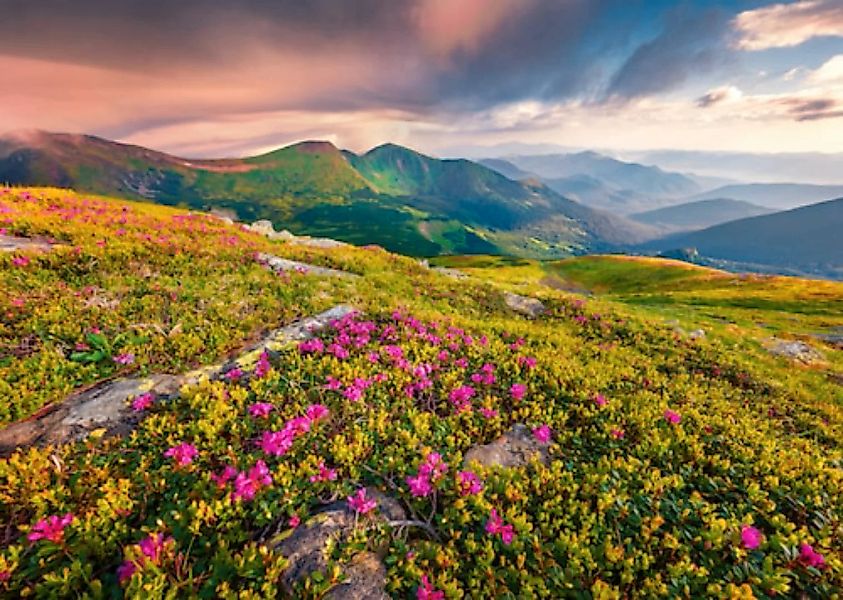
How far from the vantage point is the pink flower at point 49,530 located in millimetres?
4438

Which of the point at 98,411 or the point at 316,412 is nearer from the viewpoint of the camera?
the point at 98,411

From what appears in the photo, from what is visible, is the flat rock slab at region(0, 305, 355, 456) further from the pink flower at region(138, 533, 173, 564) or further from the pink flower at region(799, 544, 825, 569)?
the pink flower at region(799, 544, 825, 569)

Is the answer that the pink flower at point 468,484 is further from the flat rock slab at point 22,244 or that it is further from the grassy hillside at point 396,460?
the flat rock slab at point 22,244

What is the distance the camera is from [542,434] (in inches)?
299

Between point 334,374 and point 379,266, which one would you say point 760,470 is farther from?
point 379,266

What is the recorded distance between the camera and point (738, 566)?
16.9 ft

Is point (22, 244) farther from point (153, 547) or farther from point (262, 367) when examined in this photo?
point (153, 547)

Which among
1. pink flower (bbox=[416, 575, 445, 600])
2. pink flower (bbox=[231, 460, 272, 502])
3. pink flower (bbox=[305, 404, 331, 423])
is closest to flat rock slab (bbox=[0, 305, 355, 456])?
pink flower (bbox=[305, 404, 331, 423])

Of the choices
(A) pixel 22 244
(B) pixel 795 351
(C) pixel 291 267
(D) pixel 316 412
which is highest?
(A) pixel 22 244

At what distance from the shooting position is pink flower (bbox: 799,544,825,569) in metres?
5.05

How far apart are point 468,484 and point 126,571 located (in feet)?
14.4

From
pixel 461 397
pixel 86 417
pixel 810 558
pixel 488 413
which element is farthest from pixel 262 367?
pixel 810 558

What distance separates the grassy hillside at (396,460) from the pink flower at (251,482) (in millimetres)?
27

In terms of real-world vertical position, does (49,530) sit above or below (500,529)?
above
